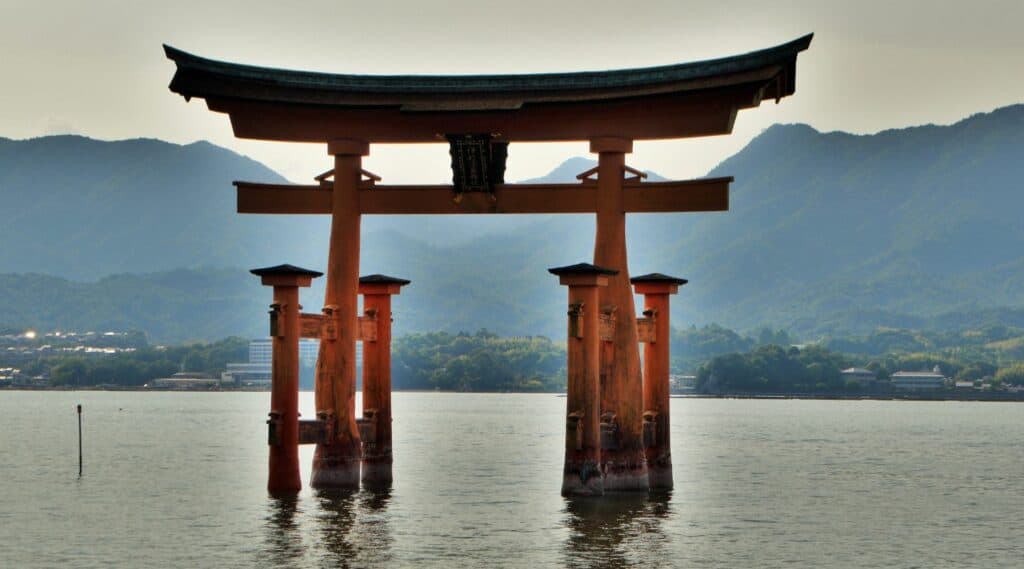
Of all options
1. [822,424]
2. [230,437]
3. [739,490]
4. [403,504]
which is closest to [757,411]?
[822,424]

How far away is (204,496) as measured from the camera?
142 ft

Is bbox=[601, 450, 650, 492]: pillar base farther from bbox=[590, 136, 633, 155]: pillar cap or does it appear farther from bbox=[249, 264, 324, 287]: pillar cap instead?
bbox=[249, 264, 324, 287]: pillar cap

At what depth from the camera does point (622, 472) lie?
32250 millimetres

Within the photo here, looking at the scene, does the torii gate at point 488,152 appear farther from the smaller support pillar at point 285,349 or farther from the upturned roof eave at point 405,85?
the smaller support pillar at point 285,349

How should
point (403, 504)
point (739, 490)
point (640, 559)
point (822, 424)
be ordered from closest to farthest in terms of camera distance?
1. point (640, 559)
2. point (403, 504)
3. point (739, 490)
4. point (822, 424)

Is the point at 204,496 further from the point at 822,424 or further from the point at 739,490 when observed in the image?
the point at 822,424

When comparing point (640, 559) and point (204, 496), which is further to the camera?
point (204, 496)

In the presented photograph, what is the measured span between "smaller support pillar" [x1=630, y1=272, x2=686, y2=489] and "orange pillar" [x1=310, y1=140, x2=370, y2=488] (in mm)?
6146

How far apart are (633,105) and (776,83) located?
9.93ft

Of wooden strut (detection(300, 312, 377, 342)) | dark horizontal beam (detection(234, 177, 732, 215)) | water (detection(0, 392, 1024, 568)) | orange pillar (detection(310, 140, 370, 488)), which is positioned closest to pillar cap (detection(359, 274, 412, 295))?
wooden strut (detection(300, 312, 377, 342))

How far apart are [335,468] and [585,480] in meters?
5.41

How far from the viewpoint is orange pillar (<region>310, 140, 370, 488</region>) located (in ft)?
105

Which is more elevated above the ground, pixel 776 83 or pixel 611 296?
pixel 776 83

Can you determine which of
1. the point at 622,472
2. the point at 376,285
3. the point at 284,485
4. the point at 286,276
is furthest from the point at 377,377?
the point at 622,472
